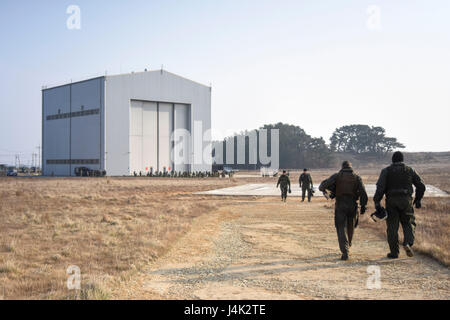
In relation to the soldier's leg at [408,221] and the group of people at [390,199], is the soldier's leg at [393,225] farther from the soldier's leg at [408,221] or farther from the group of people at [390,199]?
the soldier's leg at [408,221]

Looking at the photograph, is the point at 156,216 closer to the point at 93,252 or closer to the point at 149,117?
the point at 93,252

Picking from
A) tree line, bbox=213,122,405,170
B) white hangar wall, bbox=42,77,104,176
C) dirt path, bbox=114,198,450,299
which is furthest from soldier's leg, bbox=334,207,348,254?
tree line, bbox=213,122,405,170

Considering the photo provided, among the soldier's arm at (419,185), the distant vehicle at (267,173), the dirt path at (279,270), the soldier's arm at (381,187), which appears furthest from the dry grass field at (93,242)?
the distant vehicle at (267,173)

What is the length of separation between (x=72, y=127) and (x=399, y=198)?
176 ft

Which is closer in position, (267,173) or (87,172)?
(87,172)

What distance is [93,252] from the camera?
9695 mm

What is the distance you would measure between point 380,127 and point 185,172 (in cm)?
9120

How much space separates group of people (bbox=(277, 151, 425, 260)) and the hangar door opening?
46.1 metres

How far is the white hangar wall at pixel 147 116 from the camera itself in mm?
51812

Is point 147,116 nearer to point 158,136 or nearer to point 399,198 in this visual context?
point 158,136

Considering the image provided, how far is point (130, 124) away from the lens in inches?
2099

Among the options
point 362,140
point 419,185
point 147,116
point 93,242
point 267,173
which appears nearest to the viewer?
point 419,185

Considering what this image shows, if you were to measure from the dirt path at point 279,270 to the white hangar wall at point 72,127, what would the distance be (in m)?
42.4

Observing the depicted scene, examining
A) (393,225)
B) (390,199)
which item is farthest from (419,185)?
(393,225)
